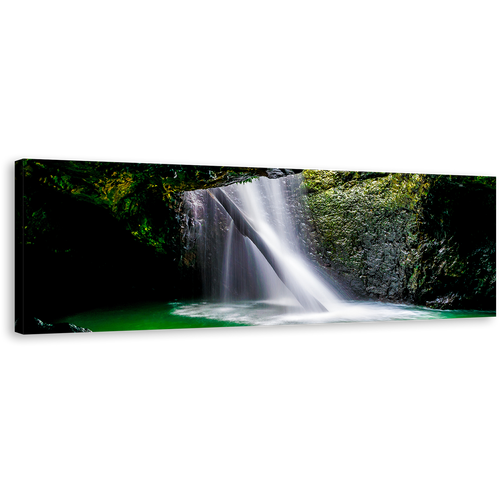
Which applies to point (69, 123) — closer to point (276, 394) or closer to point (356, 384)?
point (276, 394)

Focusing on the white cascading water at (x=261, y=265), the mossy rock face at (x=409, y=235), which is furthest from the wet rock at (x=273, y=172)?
the mossy rock face at (x=409, y=235)

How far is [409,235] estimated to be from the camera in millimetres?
5516

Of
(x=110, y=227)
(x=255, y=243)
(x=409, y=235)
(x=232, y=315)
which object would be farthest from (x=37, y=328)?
(x=409, y=235)

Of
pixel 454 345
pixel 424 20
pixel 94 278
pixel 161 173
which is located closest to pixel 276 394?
pixel 454 345

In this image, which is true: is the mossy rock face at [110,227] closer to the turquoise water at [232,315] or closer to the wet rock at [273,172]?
the wet rock at [273,172]

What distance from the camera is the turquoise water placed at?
4555mm

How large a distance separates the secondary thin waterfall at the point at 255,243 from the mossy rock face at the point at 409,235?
587 millimetres

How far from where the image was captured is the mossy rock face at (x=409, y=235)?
4.99m

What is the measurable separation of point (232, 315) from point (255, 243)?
1834 mm

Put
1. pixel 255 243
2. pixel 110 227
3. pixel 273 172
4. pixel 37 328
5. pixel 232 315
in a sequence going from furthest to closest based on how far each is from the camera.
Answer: pixel 255 243 < pixel 110 227 < pixel 232 315 < pixel 273 172 < pixel 37 328

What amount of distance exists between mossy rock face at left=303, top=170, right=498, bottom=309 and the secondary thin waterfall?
1.93 feet

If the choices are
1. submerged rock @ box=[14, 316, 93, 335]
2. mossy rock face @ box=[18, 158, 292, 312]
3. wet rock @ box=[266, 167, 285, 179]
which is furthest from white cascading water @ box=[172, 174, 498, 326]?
submerged rock @ box=[14, 316, 93, 335]

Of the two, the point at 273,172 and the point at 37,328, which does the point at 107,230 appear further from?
the point at 37,328

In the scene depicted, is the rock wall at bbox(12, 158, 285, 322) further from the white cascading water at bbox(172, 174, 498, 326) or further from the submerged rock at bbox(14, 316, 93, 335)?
the submerged rock at bbox(14, 316, 93, 335)
